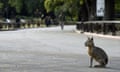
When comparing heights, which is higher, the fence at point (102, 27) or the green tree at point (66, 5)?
the green tree at point (66, 5)

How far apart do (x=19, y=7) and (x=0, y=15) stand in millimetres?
5132

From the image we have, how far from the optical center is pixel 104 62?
43.5 feet

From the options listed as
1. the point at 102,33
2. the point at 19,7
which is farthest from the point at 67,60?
the point at 19,7

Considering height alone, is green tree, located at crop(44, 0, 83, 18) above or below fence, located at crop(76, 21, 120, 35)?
above

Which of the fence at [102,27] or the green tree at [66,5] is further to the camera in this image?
the green tree at [66,5]

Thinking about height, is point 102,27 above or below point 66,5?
below

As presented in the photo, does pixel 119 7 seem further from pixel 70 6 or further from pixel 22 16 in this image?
pixel 22 16

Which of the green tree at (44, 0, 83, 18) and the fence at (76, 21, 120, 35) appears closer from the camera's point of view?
the fence at (76, 21, 120, 35)

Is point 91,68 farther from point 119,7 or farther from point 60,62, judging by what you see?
point 119,7

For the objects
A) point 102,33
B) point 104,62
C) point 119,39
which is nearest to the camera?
point 104,62

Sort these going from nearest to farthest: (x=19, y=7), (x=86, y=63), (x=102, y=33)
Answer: (x=86, y=63), (x=102, y=33), (x=19, y=7)

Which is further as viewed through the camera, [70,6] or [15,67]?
[70,6]

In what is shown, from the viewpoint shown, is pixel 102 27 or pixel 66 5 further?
pixel 66 5

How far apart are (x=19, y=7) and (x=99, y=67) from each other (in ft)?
282
